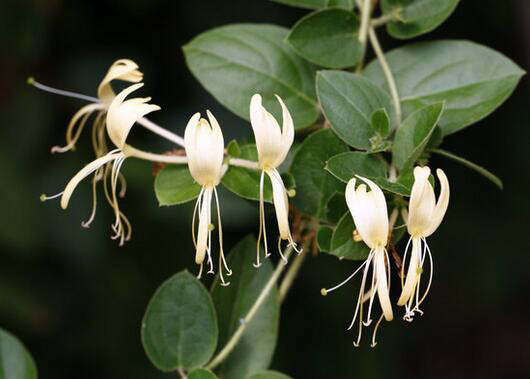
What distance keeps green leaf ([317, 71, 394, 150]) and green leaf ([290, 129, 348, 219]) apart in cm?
2

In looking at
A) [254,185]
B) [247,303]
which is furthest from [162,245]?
[254,185]

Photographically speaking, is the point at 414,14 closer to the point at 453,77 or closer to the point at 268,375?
the point at 453,77

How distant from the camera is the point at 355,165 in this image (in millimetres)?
740

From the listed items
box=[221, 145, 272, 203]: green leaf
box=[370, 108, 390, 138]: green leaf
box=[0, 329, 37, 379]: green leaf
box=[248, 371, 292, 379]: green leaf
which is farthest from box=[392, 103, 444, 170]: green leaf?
box=[0, 329, 37, 379]: green leaf

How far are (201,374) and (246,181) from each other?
0.19 metres

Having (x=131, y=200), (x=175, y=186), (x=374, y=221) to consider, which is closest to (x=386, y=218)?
(x=374, y=221)

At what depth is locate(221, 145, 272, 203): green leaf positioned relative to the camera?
741mm

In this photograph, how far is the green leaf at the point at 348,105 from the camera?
77cm

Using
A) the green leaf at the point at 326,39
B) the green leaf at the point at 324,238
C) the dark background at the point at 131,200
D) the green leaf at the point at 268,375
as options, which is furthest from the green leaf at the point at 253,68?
the dark background at the point at 131,200

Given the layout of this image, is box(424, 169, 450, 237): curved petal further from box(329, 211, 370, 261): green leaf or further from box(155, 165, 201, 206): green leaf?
box(155, 165, 201, 206): green leaf

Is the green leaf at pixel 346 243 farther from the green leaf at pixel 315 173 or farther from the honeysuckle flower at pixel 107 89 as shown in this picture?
the honeysuckle flower at pixel 107 89

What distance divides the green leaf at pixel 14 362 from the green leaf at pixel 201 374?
0.63 feet

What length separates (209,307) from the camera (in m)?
0.83

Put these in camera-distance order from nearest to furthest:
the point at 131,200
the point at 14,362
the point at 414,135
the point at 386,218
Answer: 1. the point at 386,218
2. the point at 414,135
3. the point at 14,362
4. the point at 131,200
